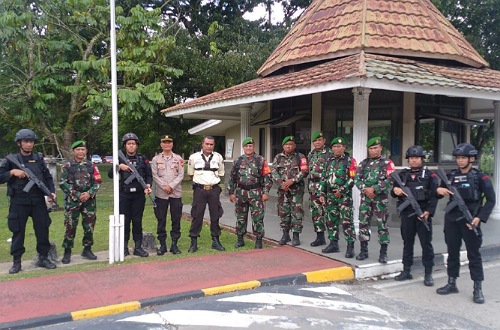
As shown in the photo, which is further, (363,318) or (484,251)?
(484,251)

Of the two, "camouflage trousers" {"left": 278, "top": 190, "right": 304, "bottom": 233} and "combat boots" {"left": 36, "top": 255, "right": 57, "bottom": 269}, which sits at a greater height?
"camouflage trousers" {"left": 278, "top": 190, "right": 304, "bottom": 233}

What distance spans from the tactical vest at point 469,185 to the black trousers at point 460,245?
11.5 inches

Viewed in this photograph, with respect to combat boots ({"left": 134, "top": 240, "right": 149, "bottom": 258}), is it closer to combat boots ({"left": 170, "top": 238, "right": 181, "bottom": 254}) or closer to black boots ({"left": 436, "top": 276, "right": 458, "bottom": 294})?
combat boots ({"left": 170, "top": 238, "right": 181, "bottom": 254})

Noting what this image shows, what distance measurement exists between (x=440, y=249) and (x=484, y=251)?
2.60 feet

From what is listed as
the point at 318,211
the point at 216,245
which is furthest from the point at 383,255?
the point at 216,245

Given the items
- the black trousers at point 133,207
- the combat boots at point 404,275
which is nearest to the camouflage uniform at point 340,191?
the combat boots at point 404,275

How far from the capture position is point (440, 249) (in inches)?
265

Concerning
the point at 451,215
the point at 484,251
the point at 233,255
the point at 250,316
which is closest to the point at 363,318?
the point at 250,316

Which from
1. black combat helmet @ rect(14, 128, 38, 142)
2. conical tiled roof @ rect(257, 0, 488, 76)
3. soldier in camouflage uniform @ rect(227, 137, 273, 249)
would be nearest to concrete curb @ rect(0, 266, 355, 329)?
soldier in camouflage uniform @ rect(227, 137, 273, 249)

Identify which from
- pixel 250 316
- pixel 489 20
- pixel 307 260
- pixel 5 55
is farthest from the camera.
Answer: pixel 489 20

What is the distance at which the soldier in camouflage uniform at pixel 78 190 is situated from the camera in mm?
6070

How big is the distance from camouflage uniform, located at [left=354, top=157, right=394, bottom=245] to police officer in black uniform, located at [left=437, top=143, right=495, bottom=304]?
0.83 m

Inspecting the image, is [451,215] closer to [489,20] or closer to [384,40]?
[384,40]

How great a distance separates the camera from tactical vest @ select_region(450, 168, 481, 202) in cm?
485
